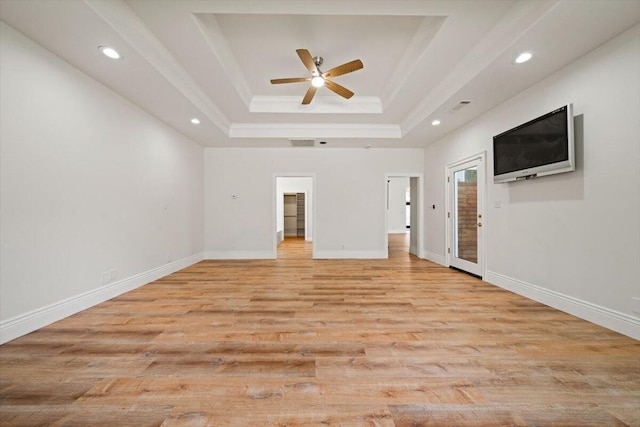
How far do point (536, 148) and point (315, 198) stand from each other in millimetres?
4085

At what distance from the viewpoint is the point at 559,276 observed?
2793 millimetres

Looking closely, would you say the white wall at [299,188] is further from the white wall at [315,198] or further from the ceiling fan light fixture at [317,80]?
the ceiling fan light fixture at [317,80]

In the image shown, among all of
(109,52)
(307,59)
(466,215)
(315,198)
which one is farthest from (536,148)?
(109,52)

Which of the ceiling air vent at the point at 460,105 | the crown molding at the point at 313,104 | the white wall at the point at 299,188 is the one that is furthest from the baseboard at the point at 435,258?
the white wall at the point at 299,188

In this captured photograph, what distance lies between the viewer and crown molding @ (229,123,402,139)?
5.09 metres

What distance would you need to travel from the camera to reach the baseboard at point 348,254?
594cm

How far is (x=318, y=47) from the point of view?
308cm

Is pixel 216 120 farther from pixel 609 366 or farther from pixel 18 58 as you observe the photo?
pixel 609 366

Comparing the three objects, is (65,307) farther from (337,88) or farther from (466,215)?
(466,215)

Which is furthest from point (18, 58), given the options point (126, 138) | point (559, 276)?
point (559, 276)

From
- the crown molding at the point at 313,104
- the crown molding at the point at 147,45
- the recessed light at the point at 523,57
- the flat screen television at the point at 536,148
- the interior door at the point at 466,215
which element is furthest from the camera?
the crown molding at the point at 313,104

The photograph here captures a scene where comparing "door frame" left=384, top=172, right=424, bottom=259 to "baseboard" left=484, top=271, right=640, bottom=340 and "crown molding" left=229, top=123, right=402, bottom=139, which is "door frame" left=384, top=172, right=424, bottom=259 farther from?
"baseboard" left=484, top=271, right=640, bottom=340

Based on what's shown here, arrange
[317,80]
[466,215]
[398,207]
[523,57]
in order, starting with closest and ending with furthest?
[523,57] → [317,80] → [466,215] → [398,207]

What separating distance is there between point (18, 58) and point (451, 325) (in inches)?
183
